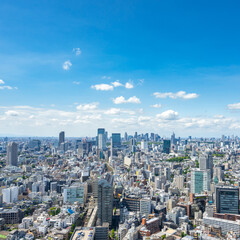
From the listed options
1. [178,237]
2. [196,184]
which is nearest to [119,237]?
[178,237]

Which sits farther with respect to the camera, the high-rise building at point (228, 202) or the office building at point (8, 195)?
the office building at point (8, 195)


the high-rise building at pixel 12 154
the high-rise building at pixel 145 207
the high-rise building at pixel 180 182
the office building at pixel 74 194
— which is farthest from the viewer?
the high-rise building at pixel 12 154

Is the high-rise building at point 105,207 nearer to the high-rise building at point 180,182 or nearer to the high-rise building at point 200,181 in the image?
the high-rise building at point 200,181

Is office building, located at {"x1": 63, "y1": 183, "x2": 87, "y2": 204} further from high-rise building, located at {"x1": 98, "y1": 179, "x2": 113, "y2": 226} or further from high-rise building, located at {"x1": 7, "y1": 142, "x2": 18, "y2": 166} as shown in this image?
high-rise building, located at {"x1": 7, "y1": 142, "x2": 18, "y2": 166}

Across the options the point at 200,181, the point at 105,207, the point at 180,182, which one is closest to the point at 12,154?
the point at 180,182

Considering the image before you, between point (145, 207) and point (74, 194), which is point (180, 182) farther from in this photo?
point (74, 194)

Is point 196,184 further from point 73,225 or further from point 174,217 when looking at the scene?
point 73,225

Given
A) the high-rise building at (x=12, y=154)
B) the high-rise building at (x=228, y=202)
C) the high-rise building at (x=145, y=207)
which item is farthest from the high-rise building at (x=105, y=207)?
the high-rise building at (x=12, y=154)
